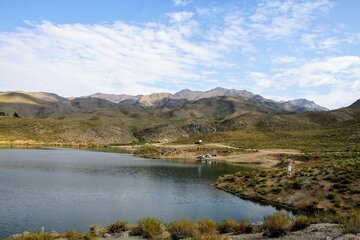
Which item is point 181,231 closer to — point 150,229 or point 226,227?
point 150,229

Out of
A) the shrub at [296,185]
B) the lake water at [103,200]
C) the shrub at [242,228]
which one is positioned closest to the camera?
the shrub at [242,228]

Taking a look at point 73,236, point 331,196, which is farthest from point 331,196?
point 73,236

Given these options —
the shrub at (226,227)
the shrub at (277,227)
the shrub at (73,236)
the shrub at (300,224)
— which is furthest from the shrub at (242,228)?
the shrub at (73,236)

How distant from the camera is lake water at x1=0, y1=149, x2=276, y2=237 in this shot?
2873cm

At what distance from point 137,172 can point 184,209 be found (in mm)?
29015

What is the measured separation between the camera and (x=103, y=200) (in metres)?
37.1

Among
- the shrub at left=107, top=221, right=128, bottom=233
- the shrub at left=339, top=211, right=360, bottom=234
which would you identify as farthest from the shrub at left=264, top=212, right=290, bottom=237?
the shrub at left=107, top=221, right=128, bottom=233

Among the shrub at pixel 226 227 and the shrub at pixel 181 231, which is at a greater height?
the shrub at pixel 181 231

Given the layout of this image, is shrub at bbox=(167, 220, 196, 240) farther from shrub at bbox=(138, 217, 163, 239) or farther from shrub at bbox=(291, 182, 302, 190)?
shrub at bbox=(291, 182, 302, 190)

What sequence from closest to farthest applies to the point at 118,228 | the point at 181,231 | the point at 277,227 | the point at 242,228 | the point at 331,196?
the point at 277,227, the point at 181,231, the point at 242,228, the point at 118,228, the point at 331,196

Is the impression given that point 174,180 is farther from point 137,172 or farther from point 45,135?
point 45,135

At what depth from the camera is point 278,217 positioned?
732 inches

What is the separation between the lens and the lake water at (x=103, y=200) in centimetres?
2873

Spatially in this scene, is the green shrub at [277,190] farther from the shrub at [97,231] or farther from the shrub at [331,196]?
the shrub at [97,231]
